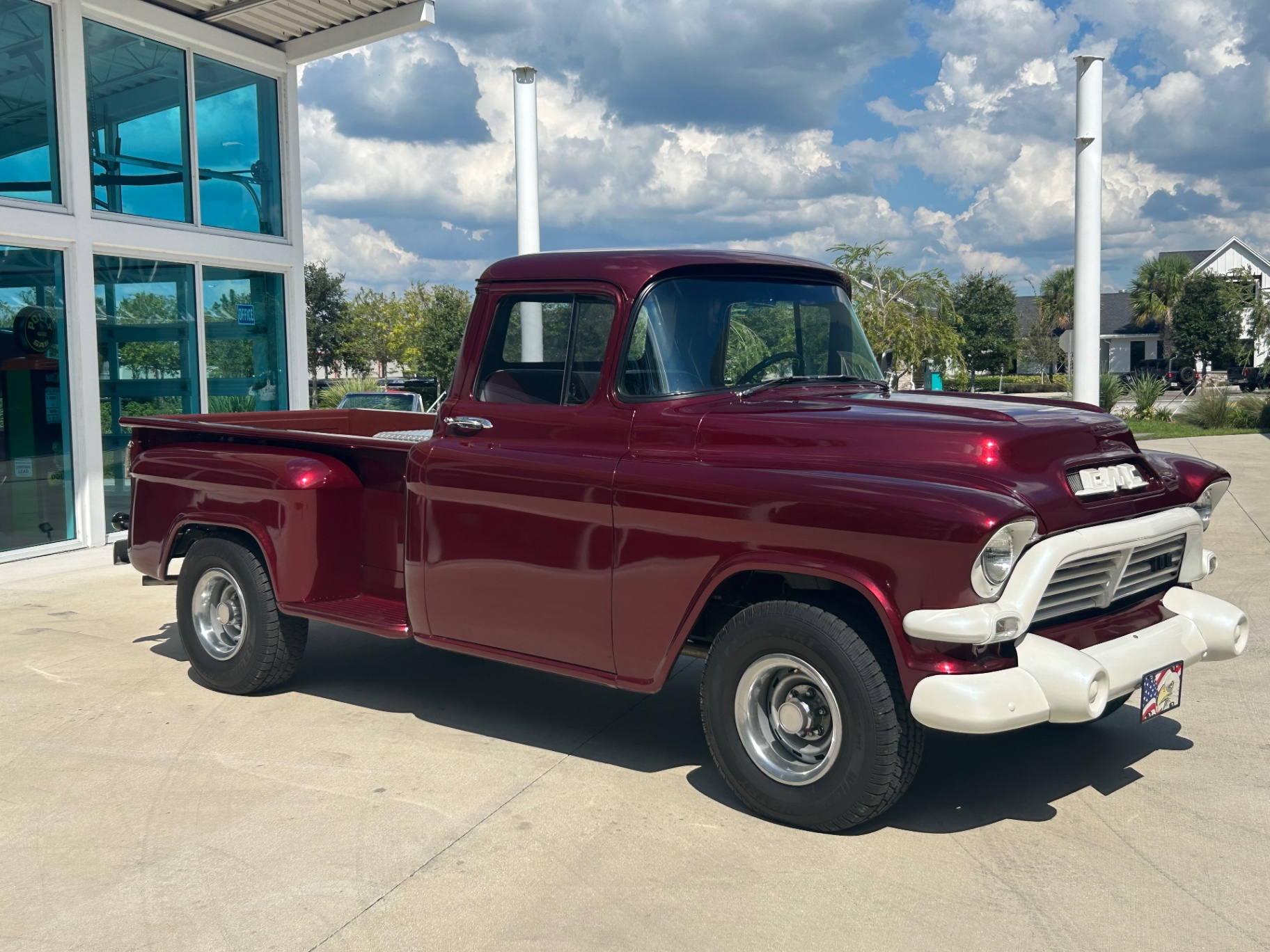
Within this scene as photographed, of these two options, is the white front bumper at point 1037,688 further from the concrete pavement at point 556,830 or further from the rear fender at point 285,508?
the rear fender at point 285,508

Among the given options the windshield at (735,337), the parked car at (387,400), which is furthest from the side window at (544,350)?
the parked car at (387,400)

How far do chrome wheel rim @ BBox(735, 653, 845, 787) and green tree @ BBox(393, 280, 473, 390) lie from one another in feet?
105

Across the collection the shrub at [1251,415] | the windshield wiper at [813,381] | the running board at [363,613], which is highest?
the windshield wiper at [813,381]

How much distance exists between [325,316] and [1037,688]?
5153cm

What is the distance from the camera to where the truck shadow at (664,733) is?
456cm

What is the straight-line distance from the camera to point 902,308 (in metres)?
28.6

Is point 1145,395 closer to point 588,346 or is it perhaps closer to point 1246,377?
point 588,346

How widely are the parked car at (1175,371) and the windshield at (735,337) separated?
44277 mm

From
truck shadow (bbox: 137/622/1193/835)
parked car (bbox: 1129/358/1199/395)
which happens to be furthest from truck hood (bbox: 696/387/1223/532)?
parked car (bbox: 1129/358/1199/395)

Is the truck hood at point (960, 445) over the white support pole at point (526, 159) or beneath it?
beneath

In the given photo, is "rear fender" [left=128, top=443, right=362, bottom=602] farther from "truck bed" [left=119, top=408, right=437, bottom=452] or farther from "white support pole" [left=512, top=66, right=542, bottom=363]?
"white support pole" [left=512, top=66, right=542, bottom=363]

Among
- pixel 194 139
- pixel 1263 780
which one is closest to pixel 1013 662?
pixel 1263 780

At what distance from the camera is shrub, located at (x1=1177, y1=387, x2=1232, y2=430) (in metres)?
24.5

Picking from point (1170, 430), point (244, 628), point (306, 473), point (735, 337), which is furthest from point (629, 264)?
point (1170, 430)
